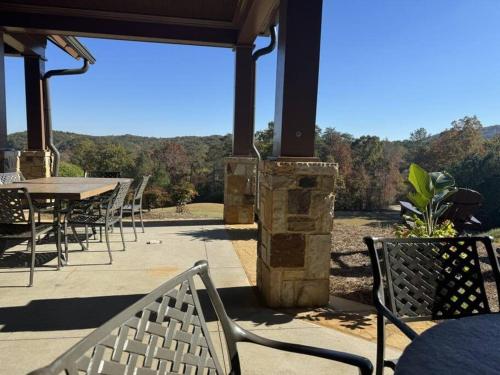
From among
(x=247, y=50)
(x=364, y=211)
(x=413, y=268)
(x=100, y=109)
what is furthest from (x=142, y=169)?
(x=413, y=268)

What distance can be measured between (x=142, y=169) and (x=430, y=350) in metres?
26.3

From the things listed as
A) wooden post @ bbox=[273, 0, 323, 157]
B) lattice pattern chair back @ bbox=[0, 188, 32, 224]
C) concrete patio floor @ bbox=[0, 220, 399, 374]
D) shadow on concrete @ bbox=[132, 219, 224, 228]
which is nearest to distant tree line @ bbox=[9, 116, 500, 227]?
shadow on concrete @ bbox=[132, 219, 224, 228]

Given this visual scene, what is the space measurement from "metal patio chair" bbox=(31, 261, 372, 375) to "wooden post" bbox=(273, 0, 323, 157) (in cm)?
191

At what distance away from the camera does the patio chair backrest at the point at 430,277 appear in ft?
4.89

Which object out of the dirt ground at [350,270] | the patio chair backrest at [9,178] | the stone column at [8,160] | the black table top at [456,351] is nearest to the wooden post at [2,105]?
the stone column at [8,160]

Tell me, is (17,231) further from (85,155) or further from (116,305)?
(85,155)

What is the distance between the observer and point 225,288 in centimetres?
316

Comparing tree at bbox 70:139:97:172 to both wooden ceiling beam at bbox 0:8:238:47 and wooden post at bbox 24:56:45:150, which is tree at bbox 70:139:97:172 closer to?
wooden post at bbox 24:56:45:150

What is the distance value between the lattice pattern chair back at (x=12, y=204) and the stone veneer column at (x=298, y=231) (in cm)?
208

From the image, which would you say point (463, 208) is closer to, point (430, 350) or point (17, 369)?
point (430, 350)

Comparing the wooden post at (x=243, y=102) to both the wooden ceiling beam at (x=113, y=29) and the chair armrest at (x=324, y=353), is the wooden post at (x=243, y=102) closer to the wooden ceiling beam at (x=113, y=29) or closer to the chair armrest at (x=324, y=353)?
the wooden ceiling beam at (x=113, y=29)

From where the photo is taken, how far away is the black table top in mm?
848

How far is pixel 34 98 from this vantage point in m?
6.33

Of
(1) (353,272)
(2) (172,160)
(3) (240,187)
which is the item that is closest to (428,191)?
(1) (353,272)
